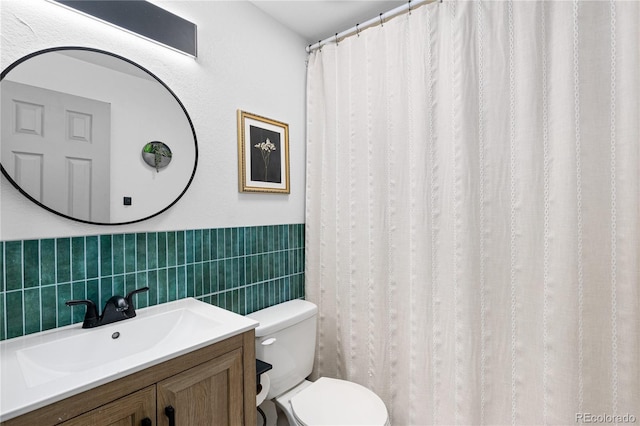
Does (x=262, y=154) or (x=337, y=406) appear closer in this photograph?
(x=337, y=406)

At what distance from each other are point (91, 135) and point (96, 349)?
769mm

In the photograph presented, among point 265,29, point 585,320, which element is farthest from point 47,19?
point 585,320

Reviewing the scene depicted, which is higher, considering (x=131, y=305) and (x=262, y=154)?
(x=262, y=154)

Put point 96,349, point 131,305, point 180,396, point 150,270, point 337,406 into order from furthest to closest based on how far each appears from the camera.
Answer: point 337,406, point 150,270, point 131,305, point 96,349, point 180,396

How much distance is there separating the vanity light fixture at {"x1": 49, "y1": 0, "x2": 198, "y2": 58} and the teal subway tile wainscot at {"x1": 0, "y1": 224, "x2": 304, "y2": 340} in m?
0.82

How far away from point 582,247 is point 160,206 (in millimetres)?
1699

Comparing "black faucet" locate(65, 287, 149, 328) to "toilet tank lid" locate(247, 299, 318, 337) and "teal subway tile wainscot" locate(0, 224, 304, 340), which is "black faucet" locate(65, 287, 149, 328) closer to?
"teal subway tile wainscot" locate(0, 224, 304, 340)

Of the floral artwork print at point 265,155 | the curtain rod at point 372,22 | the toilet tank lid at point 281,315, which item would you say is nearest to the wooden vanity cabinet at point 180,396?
the toilet tank lid at point 281,315

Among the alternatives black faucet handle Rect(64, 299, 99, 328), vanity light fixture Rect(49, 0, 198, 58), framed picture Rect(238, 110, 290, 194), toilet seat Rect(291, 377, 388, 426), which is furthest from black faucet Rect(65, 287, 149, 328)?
vanity light fixture Rect(49, 0, 198, 58)

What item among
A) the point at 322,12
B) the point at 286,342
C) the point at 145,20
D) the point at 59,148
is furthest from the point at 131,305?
the point at 322,12

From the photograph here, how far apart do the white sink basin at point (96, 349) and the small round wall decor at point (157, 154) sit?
0.61 metres

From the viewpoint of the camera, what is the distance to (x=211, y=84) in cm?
152

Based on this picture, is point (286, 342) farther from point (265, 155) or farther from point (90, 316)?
point (265, 155)

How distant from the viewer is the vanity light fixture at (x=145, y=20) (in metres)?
1.15
